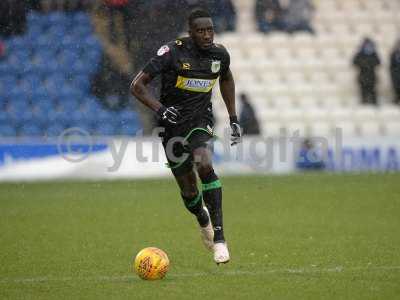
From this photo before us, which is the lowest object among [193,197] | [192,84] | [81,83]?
[193,197]

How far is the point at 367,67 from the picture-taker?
66.4 ft

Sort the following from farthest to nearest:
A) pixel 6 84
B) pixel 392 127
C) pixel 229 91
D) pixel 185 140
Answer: pixel 392 127 → pixel 6 84 → pixel 229 91 → pixel 185 140

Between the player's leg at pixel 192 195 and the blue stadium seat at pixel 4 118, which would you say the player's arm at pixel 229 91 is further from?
the blue stadium seat at pixel 4 118

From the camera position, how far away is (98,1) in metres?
17.0

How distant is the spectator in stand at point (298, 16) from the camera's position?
1988 centimetres

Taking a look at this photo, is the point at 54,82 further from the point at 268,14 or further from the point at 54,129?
the point at 268,14

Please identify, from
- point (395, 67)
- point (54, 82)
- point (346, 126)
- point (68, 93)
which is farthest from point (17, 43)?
point (395, 67)

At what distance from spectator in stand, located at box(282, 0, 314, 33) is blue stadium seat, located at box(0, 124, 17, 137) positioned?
21.1 ft

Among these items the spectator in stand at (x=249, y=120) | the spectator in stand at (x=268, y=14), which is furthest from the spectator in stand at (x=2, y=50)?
the spectator in stand at (x=268, y=14)

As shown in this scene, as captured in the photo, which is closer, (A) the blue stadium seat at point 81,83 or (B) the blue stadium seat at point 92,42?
(B) the blue stadium seat at point 92,42

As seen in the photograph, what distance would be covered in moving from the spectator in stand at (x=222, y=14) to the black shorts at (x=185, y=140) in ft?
28.4

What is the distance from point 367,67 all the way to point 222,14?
13.3 ft

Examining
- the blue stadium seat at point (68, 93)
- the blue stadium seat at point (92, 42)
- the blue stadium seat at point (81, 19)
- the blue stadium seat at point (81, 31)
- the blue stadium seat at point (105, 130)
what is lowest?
the blue stadium seat at point (105, 130)

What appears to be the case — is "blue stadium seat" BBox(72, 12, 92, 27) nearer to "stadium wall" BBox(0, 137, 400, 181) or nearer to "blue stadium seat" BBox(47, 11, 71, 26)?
"blue stadium seat" BBox(47, 11, 71, 26)
